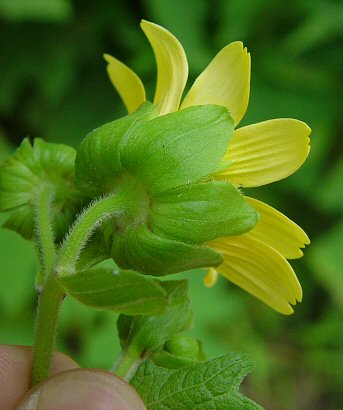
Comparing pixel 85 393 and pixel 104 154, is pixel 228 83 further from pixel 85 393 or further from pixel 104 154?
pixel 85 393

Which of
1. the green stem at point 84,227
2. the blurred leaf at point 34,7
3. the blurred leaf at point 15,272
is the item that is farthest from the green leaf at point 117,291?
the blurred leaf at point 34,7

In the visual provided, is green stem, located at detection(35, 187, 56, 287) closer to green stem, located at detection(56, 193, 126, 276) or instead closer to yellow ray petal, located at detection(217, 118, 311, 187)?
green stem, located at detection(56, 193, 126, 276)

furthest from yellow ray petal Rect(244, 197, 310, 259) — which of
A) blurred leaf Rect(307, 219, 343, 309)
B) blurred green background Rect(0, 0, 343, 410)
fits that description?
blurred leaf Rect(307, 219, 343, 309)

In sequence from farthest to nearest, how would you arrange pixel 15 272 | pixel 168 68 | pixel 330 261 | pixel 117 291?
pixel 330 261
pixel 15 272
pixel 168 68
pixel 117 291

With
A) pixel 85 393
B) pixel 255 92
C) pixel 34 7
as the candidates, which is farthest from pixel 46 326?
pixel 255 92

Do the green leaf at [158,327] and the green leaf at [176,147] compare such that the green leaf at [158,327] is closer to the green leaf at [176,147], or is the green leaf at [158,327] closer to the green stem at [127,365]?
the green stem at [127,365]

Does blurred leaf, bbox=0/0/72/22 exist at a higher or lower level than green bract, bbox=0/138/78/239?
lower
